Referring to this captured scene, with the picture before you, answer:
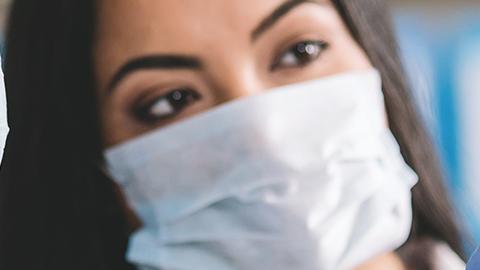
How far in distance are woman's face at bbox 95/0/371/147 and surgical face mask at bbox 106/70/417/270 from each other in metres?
0.02

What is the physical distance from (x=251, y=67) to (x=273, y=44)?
38mm

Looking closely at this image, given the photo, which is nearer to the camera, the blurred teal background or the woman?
the woman

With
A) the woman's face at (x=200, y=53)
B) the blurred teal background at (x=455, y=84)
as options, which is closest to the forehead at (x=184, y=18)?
the woman's face at (x=200, y=53)

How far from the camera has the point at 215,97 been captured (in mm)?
1136

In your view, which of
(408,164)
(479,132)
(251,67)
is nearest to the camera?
(251,67)

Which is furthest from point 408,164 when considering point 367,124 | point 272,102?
point 272,102

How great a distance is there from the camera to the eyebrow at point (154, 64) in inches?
44.0

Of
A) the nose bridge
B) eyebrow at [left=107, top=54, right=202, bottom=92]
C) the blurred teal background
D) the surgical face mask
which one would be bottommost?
the blurred teal background

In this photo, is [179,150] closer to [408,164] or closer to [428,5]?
[408,164]

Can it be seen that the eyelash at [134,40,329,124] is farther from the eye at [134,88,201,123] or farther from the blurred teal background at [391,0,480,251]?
the blurred teal background at [391,0,480,251]

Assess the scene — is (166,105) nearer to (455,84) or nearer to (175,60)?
(175,60)

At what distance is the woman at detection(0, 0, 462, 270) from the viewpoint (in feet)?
3.67

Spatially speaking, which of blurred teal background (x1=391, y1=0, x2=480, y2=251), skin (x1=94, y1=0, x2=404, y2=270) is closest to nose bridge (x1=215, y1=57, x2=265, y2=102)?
skin (x1=94, y1=0, x2=404, y2=270)

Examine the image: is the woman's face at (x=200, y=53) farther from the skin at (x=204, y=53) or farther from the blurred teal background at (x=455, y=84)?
the blurred teal background at (x=455, y=84)
